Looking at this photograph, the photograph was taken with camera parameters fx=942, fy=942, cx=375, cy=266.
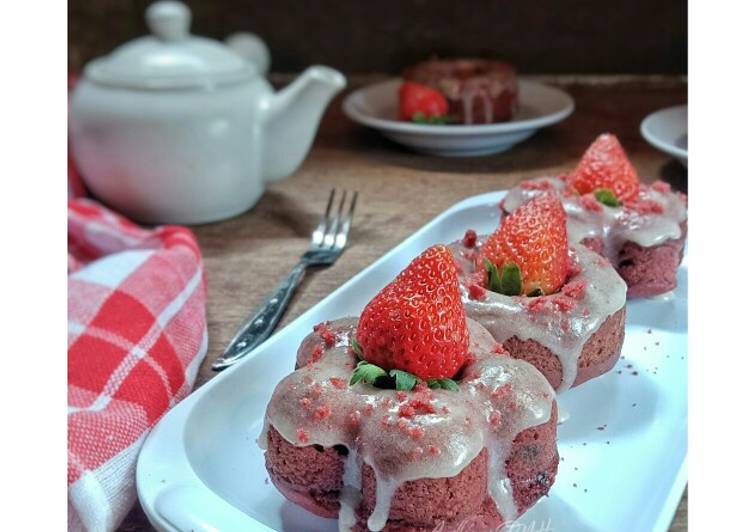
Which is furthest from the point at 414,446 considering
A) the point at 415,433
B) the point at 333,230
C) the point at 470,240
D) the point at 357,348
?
the point at 333,230

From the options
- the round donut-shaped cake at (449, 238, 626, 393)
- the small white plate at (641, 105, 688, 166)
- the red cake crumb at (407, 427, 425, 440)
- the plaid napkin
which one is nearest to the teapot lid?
the plaid napkin

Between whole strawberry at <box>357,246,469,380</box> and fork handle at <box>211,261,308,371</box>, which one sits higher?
whole strawberry at <box>357,246,469,380</box>

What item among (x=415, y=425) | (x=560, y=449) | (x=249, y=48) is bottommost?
(x=560, y=449)

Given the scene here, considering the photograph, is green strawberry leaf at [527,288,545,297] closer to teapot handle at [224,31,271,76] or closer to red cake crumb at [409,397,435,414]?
red cake crumb at [409,397,435,414]

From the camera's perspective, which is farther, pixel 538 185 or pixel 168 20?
pixel 168 20

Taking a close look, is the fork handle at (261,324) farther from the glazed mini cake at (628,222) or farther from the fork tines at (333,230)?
the glazed mini cake at (628,222)

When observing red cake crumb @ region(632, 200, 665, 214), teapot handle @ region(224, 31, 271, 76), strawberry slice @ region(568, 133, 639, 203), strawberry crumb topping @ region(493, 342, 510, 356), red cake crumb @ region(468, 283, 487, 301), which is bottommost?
strawberry crumb topping @ region(493, 342, 510, 356)

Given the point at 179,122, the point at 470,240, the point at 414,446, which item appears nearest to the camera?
the point at 414,446

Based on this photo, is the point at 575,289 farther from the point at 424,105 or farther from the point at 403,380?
the point at 424,105
